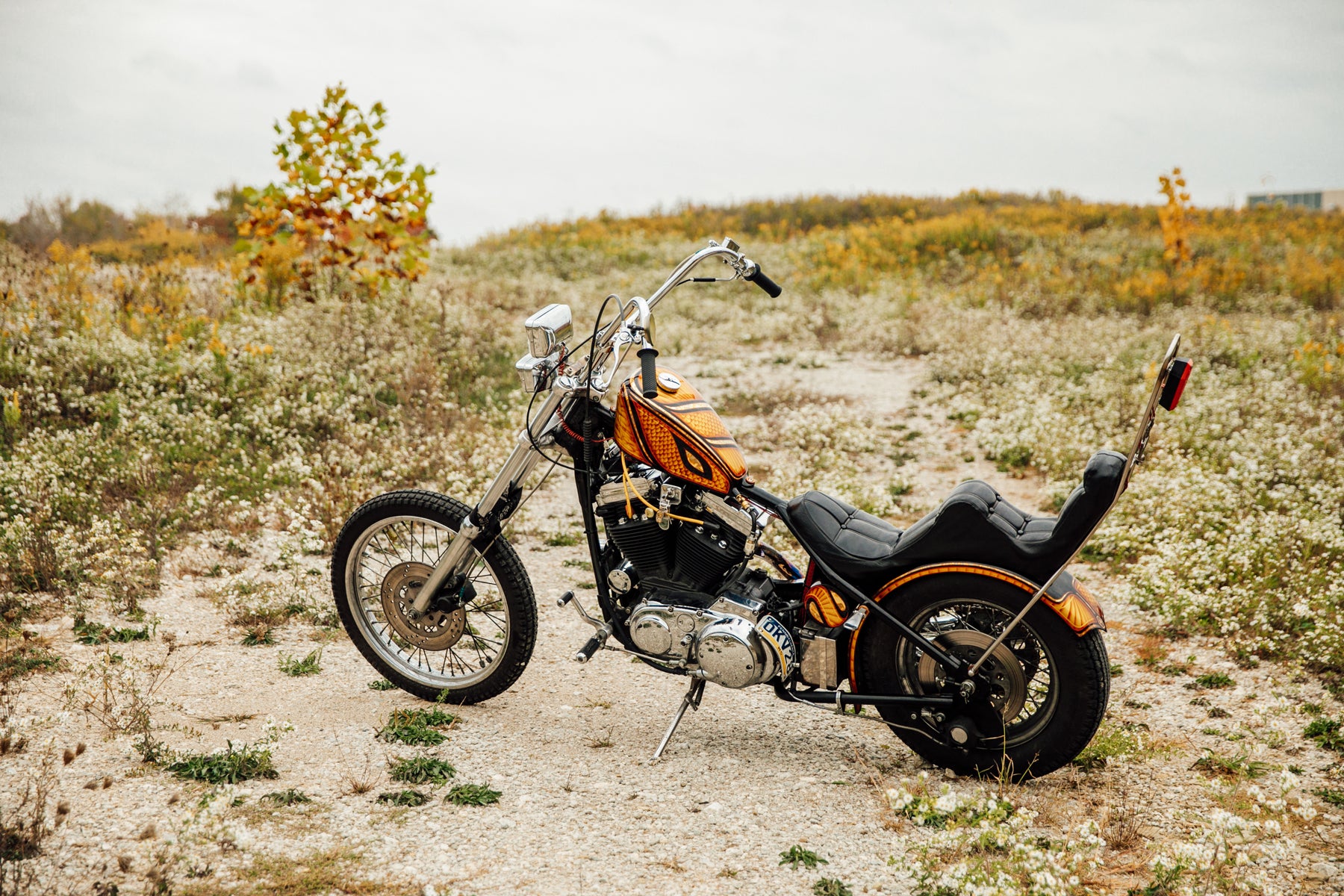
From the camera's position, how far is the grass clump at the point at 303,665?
477 cm

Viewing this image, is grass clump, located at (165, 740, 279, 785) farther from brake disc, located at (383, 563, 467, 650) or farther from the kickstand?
the kickstand

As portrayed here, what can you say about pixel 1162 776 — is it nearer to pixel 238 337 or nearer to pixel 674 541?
pixel 674 541

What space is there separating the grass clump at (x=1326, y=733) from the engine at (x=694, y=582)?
7.94 ft

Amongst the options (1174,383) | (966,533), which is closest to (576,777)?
(966,533)

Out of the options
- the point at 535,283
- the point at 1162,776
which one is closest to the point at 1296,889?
the point at 1162,776

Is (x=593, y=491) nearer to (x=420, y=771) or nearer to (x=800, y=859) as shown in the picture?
(x=420, y=771)

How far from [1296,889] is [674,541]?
97.5 inches

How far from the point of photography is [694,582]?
394cm

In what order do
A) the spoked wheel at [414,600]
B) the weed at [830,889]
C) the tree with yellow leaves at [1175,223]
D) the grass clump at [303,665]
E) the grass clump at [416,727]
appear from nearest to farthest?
1. the weed at [830,889]
2. the grass clump at [416,727]
3. the spoked wheel at [414,600]
4. the grass clump at [303,665]
5. the tree with yellow leaves at [1175,223]

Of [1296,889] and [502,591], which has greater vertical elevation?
[502,591]

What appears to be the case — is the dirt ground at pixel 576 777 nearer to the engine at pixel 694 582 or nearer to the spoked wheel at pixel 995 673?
the spoked wheel at pixel 995 673

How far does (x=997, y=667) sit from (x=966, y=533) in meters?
0.58

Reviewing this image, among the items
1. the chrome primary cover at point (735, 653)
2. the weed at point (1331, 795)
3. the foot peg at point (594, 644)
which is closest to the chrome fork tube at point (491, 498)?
the foot peg at point (594, 644)

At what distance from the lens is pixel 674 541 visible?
3965 millimetres
